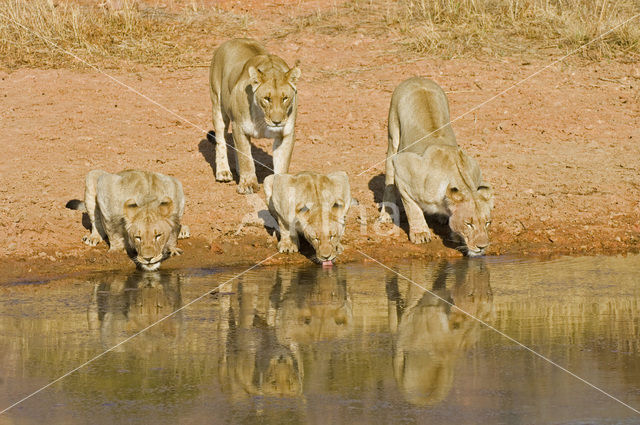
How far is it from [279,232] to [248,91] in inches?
75.6

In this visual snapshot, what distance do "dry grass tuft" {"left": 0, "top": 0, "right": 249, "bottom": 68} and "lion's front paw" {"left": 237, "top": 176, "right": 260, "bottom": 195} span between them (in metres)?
5.56

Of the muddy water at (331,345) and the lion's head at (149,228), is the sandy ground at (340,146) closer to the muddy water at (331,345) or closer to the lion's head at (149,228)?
the lion's head at (149,228)

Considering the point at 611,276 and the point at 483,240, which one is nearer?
the point at 611,276

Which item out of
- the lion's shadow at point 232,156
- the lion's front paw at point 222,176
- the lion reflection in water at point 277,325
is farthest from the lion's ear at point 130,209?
the lion's shadow at point 232,156

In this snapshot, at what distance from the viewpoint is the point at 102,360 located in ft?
20.2

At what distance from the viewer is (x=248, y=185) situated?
11312 mm

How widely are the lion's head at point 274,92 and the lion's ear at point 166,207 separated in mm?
1996

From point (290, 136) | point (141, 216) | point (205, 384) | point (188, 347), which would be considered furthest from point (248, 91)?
point (205, 384)

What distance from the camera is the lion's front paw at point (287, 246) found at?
9422 mm

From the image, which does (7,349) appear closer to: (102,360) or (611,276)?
(102,360)

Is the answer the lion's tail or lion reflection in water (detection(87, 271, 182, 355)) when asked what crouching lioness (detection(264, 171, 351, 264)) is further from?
the lion's tail

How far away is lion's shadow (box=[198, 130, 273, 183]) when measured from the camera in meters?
12.5

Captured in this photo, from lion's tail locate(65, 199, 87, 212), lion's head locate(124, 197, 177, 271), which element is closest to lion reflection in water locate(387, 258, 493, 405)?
lion's head locate(124, 197, 177, 271)
